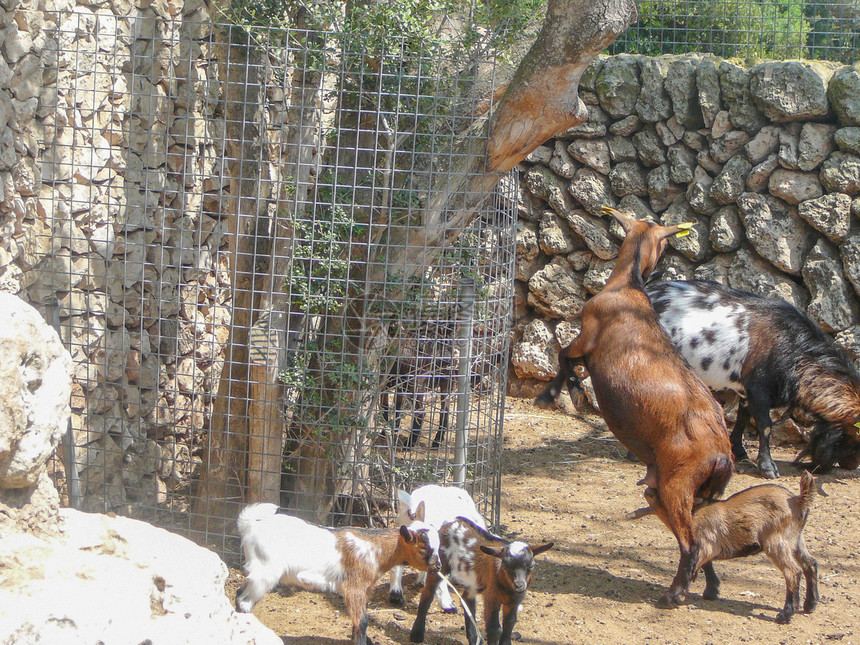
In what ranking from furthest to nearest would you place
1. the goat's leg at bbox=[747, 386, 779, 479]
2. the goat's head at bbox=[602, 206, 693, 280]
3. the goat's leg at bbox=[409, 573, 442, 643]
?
the goat's leg at bbox=[747, 386, 779, 479], the goat's head at bbox=[602, 206, 693, 280], the goat's leg at bbox=[409, 573, 442, 643]

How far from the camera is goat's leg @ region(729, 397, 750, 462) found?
7395 millimetres

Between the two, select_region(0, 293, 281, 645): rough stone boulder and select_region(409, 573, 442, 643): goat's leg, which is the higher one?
select_region(0, 293, 281, 645): rough stone boulder

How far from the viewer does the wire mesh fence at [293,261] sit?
4641mm

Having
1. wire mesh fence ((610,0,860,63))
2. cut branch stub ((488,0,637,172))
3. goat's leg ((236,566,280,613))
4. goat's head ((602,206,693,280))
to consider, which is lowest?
goat's leg ((236,566,280,613))

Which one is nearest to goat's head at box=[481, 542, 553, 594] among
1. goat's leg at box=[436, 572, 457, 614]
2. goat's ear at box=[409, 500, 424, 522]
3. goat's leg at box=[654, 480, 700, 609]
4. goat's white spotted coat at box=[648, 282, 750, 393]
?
goat's ear at box=[409, 500, 424, 522]

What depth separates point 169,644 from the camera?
99.1 inches

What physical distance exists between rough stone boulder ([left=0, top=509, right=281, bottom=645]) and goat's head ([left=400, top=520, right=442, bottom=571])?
1014 mm

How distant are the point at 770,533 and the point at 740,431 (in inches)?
129

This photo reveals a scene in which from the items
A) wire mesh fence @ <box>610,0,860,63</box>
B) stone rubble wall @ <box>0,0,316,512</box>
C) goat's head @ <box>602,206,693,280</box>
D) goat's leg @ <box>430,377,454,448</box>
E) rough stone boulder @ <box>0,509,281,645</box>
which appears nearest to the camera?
rough stone boulder @ <box>0,509,281,645</box>

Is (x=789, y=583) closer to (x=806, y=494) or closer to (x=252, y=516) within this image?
(x=806, y=494)

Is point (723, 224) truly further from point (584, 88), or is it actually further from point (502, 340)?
point (502, 340)

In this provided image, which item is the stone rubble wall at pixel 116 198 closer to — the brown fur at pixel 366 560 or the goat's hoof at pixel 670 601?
the brown fur at pixel 366 560

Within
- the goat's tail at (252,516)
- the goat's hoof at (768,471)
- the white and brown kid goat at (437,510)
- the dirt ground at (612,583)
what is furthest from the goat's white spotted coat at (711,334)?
the goat's tail at (252,516)

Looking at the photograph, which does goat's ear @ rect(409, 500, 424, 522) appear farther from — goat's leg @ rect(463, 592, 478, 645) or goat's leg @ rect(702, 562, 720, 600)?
goat's leg @ rect(702, 562, 720, 600)
